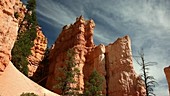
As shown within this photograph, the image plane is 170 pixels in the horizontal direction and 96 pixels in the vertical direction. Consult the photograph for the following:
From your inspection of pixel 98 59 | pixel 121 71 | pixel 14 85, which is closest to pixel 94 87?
pixel 121 71

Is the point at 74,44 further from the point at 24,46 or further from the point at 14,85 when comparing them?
the point at 14,85

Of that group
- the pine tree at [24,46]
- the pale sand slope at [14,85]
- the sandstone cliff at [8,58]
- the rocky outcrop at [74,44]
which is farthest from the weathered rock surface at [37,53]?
the sandstone cliff at [8,58]

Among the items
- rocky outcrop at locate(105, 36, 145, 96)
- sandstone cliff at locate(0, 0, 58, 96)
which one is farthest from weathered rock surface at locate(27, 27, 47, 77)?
sandstone cliff at locate(0, 0, 58, 96)

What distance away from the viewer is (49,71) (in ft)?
225

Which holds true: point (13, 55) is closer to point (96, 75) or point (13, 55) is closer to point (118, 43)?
point (96, 75)

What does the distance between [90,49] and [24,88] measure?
1336 inches

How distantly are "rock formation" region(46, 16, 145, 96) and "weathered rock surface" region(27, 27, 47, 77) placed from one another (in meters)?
5.46

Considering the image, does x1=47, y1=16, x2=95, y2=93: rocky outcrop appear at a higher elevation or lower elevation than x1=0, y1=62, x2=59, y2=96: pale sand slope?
higher

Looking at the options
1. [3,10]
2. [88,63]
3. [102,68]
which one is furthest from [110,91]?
[3,10]

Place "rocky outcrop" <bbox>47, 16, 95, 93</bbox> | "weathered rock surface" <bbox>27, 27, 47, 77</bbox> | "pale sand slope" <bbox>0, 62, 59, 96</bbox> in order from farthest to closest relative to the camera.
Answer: "weathered rock surface" <bbox>27, 27, 47, 77</bbox>
"rocky outcrop" <bbox>47, 16, 95, 93</bbox>
"pale sand slope" <bbox>0, 62, 59, 96</bbox>

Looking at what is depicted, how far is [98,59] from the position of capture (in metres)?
60.3

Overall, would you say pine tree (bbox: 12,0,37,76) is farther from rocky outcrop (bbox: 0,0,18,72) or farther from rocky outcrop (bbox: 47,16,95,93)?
rocky outcrop (bbox: 0,0,18,72)

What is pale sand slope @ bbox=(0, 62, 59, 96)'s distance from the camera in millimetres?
28623

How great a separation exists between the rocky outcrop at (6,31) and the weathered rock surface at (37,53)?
123ft
